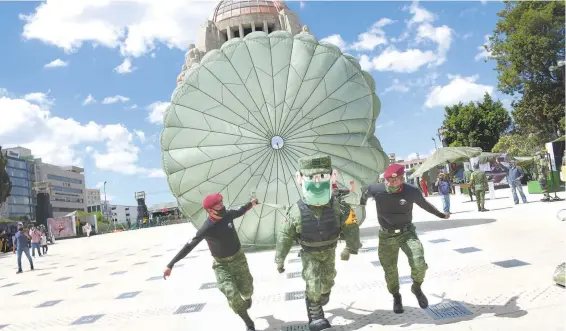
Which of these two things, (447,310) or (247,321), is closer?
(447,310)

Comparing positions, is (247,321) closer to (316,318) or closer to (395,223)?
(316,318)

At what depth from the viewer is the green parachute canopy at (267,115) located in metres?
9.79

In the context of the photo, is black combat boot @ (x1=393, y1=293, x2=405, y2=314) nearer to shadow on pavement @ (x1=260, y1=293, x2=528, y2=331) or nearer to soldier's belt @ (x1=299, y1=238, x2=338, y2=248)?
shadow on pavement @ (x1=260, y1=293, x2=528, y2=331)

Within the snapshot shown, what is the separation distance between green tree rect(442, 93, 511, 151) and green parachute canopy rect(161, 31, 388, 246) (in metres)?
37.4

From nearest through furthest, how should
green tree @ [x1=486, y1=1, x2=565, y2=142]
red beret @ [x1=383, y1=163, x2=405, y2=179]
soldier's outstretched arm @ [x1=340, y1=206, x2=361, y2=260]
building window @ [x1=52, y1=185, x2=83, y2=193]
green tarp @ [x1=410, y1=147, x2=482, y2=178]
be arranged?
soldier's outstretched arm @ [x1=340, y1=206, x2=361, y2=260] → red beret @ [x1=383, y1=163, x2=405, y2=179] → green tarp @ [x1=410, y1=147, x2=482, y2=178] → green tree @ [x1=486, y1=1, x2=565, y2=142] → building window @ [x1=52, y1=185, x2=83, y2=193]

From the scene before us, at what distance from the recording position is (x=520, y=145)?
34.4 m

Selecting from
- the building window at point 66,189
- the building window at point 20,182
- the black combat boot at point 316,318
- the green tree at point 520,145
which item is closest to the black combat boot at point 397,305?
the black combat boot at point 316,318

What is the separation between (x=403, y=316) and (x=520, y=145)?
35028mm

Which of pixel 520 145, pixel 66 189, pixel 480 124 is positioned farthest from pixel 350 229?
pixel 66 189

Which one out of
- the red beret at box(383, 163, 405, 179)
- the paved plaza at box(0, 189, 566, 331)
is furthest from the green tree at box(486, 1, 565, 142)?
the red beret at box(383, 163, 405, 179)

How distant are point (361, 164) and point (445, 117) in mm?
40229

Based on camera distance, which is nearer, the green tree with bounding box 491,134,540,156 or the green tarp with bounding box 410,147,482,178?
the green tarp with bounding box 410,147,482,178

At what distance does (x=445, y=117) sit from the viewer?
4678 cm

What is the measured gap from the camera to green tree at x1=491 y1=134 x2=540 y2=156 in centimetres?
3291
